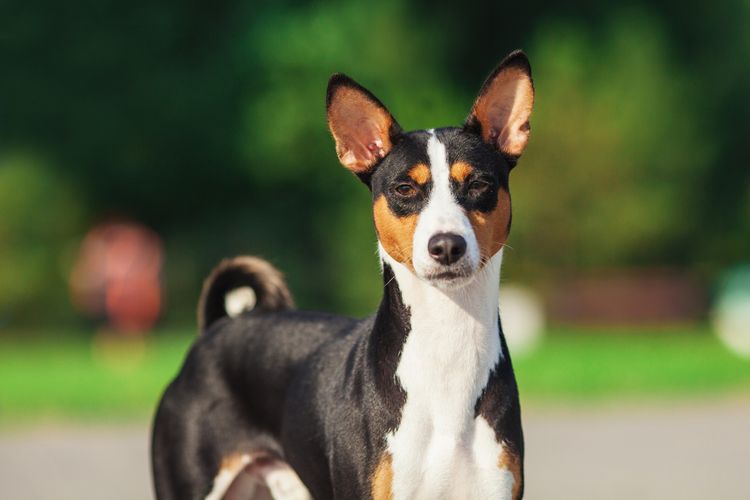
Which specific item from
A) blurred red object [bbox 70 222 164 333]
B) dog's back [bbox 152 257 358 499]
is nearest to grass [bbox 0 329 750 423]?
blurred red object [bbox 70 222 164 333]

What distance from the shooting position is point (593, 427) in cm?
1183

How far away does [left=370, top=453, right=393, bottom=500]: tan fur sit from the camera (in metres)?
4.57

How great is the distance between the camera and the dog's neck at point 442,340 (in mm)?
4648

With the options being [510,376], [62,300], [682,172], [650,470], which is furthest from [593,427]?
[62,300]

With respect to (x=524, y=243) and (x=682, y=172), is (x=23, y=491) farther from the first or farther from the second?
(x=682, y=172)

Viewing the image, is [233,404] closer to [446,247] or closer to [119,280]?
[446,247]

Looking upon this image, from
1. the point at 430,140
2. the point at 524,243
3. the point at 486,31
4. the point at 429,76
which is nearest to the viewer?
the point at 430,140

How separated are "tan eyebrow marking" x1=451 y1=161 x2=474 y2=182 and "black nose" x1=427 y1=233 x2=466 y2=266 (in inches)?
11.7

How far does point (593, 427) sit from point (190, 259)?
22974mm

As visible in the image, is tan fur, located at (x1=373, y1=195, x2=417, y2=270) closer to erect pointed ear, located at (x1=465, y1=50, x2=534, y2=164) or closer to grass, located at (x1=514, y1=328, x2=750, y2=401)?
erect pointed ear, located at (x1=465, y1=50, x2=534, y2=164)

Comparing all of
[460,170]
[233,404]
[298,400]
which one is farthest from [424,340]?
[233,404]

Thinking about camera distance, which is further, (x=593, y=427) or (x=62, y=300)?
(x=62, y=300)

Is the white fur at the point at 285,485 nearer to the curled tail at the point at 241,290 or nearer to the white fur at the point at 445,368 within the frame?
the curled tail at the point at 241,290

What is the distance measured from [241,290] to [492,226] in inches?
80.7
